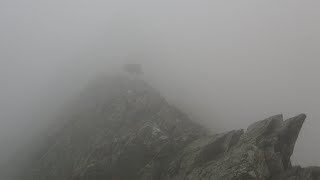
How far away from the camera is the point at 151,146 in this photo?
61.7 metres

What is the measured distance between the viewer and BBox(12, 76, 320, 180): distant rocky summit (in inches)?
1797

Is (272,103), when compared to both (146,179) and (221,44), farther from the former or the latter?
(146,179)

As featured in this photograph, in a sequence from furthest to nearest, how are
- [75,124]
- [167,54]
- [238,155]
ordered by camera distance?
[167,54], [75,124], [238,155]

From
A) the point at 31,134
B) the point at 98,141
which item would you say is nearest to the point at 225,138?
the point at 98,141

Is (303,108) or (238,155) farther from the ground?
(238,155)

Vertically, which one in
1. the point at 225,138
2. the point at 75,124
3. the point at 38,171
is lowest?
the point at 38,171

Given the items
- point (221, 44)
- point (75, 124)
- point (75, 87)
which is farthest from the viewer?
point (221, 44)

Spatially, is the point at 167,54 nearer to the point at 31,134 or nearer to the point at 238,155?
the point at 31,134

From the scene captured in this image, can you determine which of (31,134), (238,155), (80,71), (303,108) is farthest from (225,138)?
(303,108)

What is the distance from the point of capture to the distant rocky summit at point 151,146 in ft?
150

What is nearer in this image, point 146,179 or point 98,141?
point 146,179

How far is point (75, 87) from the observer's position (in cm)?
11144

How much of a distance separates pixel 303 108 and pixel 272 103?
15567 mm

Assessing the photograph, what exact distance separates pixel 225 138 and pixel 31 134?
59.3 metres
